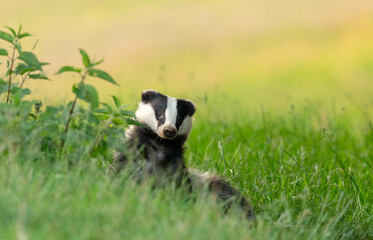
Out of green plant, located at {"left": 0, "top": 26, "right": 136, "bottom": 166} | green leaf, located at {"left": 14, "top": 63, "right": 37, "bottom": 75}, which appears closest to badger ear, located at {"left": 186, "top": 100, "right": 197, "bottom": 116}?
green plant, located at {"left": 0, "top": 26, "right": 136, "bottom": 166}

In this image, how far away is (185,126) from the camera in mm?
5672

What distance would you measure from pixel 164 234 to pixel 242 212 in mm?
1669

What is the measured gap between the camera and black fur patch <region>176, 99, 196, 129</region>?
18.2ft

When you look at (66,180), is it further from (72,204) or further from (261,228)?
(261,228)

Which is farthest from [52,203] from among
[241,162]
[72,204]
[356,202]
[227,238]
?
[356,202]

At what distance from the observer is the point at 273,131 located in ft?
23.6

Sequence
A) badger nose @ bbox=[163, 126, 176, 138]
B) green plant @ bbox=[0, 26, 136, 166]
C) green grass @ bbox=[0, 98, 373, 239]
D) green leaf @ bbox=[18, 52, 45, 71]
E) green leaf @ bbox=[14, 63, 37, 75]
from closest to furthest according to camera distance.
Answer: green grass @ bbox=[0, 98, 373, 239], green plant @ bbox=[0, 26, 136, 166], green leaf @ bbox=[18, 52, 45, 71], green leaf @ bbox=[14, 63, 37, 75], badger nose @ bbox=[163, 126, 176, 138]

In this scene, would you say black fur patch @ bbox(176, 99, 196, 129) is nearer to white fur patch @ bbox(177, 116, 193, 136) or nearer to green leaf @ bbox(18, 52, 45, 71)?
white fur patch @ bbox(177, 116, 193, 136)

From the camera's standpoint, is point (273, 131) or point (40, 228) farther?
point (273, 131)

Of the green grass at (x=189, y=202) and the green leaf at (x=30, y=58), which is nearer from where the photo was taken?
the green grass at (x=189, y=202)

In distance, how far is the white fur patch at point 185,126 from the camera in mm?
5605

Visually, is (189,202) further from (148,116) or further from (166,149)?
(148,116)

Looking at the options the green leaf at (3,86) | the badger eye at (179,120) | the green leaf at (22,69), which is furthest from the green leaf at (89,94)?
the badger eye at (179,120)

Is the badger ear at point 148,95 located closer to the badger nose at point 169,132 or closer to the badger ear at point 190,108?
the badger ear at point 190,108
